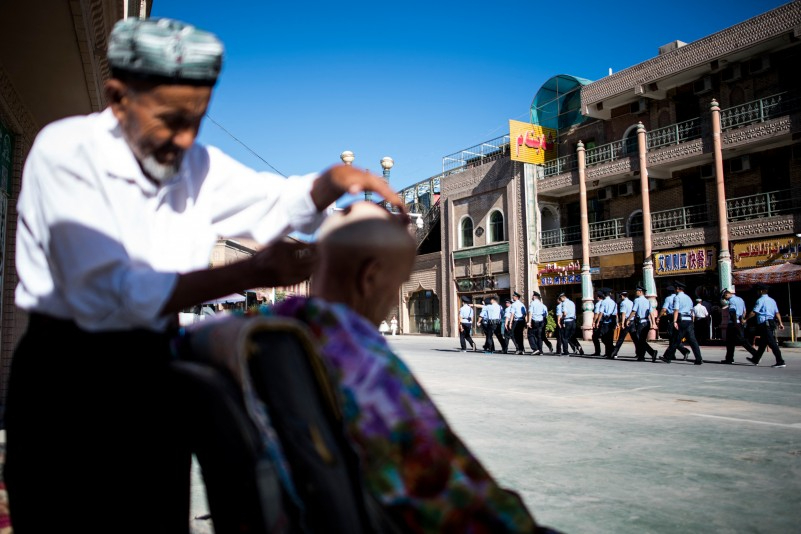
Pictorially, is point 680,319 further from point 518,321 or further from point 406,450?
point 406,450

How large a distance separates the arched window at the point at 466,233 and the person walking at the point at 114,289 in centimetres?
3180

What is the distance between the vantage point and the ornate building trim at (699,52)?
20344mm

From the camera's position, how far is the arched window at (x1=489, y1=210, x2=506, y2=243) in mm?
31125

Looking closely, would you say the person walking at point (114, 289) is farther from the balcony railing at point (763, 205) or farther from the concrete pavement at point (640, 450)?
the balcony railing at point (763, 205)

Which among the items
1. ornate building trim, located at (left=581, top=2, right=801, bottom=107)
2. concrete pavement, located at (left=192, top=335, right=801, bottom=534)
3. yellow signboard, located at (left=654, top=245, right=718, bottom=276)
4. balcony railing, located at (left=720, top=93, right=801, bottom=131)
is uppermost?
ornate building trim, located at (left=581, top=2, right=801, bottom=107)

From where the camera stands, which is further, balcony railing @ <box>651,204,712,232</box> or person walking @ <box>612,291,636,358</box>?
balcony railing @ <box>651,204,712,232</box>

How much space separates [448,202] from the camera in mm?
33938

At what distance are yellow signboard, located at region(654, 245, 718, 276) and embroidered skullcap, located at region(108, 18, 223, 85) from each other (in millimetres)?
23214

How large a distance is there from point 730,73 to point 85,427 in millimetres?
25656

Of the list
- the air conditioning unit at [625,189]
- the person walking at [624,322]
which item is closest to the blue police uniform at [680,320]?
the person walking at [624,322]

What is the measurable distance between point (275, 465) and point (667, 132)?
86.1 ft

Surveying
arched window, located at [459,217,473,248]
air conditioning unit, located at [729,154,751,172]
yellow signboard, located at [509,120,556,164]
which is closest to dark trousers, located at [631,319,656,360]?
air conditioning unit, located at [729,154,751,172]

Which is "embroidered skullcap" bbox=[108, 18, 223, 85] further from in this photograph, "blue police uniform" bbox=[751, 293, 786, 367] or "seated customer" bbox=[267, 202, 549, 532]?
"blue police uniform" bbox=[751, 293, 786, 367]

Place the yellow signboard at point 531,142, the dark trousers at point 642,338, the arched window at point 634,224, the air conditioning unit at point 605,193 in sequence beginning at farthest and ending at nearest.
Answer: the yellow signboard at point 531,142 < the air conditioning unit at point 605,193 < the arched window at point 634,224 < the dark trousers at point 642,338
